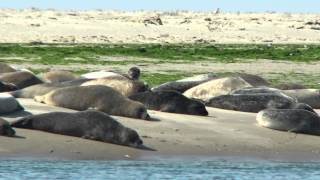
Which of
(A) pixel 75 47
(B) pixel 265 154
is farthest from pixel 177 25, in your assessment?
(B) pixel 265 154

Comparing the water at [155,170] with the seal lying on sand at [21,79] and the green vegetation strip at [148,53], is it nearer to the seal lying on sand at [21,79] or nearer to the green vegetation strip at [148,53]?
the seal lying on sand at [21,79]

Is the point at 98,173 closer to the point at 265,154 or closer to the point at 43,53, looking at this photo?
the point at 265,154

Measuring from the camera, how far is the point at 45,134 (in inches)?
445

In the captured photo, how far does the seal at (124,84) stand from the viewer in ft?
46.9

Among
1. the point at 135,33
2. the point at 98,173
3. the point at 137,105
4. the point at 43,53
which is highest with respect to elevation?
the point at 135,33

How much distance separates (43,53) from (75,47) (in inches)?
94.9

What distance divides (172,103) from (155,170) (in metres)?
3.08

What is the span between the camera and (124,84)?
1451 cm

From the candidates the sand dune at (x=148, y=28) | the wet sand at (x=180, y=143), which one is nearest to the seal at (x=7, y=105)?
the wet sand at (x=180, y=143)

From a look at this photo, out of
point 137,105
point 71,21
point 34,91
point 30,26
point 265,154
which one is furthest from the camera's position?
point 71,21

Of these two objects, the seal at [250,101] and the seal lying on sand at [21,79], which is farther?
the seal lying on sand at [21,79]

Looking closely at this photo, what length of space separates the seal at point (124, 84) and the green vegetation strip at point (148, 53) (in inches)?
304

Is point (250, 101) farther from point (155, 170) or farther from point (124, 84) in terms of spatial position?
point (155, 170)

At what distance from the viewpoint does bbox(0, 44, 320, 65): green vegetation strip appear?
2361 cm
